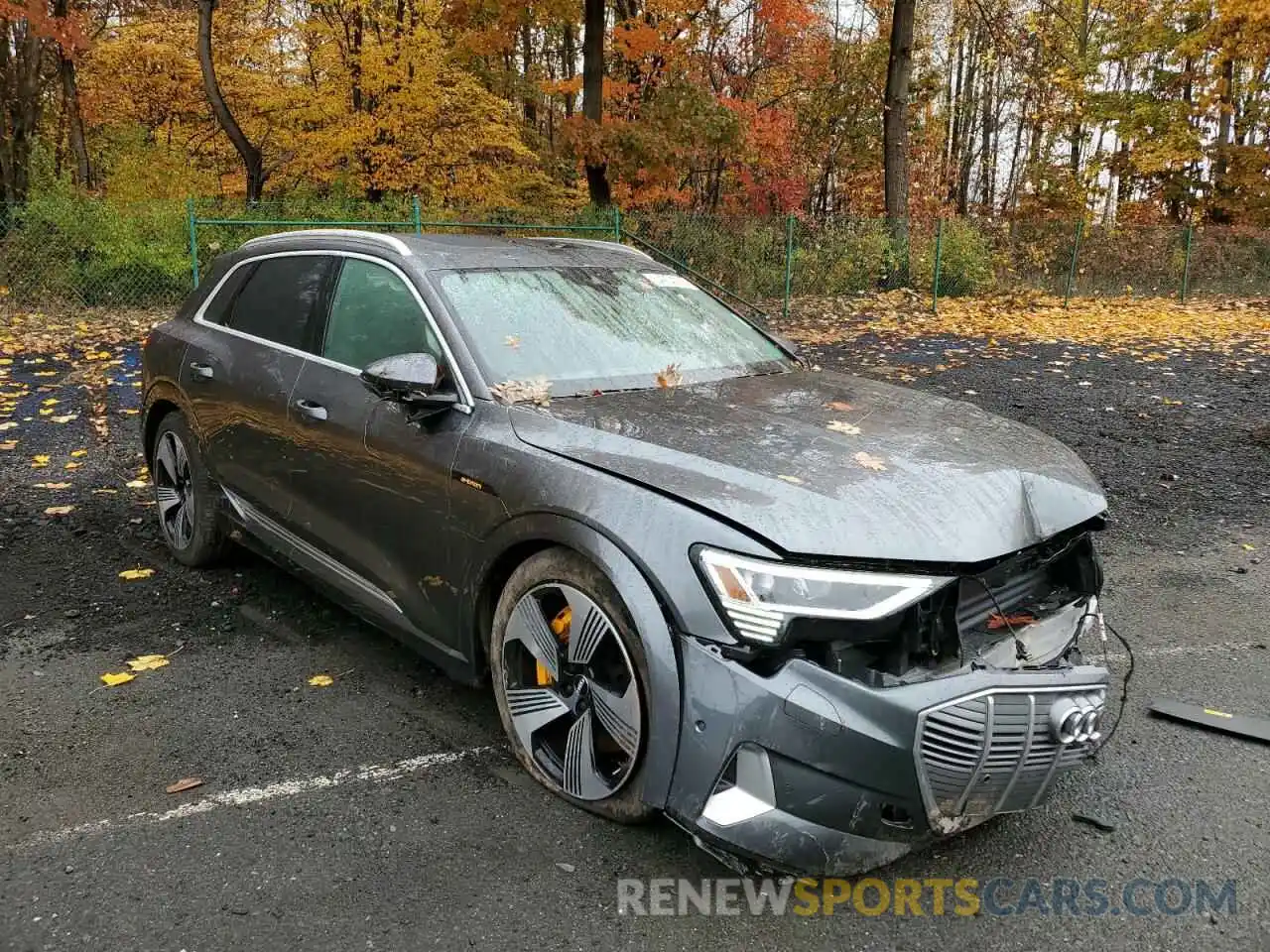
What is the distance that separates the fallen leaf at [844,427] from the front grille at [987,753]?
3.19 ft

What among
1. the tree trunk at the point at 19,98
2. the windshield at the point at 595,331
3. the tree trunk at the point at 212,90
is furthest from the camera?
the tree trunk at the point at 19,98

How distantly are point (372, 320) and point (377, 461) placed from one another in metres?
0.61

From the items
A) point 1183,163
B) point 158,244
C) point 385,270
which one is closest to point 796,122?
point 1183,163

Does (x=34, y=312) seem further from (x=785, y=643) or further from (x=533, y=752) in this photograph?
(x=785, y=643)

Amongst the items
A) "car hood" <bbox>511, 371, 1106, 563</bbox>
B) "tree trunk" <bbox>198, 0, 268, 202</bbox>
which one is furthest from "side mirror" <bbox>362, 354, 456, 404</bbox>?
"tree trunk" <bbox>198, 0, 268, 202</bbox>

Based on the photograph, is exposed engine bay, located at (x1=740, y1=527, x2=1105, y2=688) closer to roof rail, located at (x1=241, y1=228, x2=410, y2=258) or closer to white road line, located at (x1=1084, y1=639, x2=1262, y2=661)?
white road line, located at (x1=1084, y1=639, x2=1262, y2=661)

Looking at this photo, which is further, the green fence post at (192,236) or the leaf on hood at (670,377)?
the green fence post at (192,236)

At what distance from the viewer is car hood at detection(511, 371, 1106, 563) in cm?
245

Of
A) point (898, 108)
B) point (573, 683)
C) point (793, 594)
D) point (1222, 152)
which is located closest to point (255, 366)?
point (573, 683)

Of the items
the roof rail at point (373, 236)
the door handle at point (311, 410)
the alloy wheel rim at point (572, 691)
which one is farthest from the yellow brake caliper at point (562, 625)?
the roof rail at point (373, 236)

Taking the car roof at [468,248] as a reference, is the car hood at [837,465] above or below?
below

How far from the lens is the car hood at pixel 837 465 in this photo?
2445mm

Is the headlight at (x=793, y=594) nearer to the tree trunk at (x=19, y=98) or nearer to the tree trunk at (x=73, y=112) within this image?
the tree trunk at (x=19, y=98)

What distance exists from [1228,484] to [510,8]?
52.3ft
